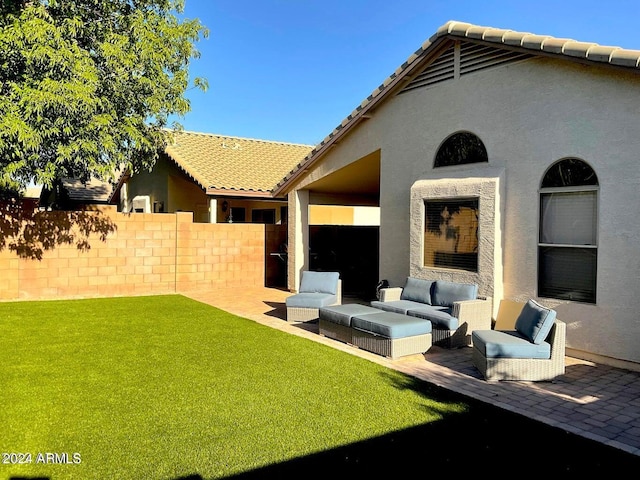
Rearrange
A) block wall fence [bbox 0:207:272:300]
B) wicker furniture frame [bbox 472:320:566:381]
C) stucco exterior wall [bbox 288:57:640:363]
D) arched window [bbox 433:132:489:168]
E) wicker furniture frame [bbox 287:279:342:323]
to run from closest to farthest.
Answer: wicker furniture frame [bbox 472:320:566:381] < stucco exterior wall [bbox 288:57:640:363] < arched window [bbox 433:132:489:168] < wicker furniture frame [bbox 287:279:342:323] < block wall fence [bbox 0:207:272:300]

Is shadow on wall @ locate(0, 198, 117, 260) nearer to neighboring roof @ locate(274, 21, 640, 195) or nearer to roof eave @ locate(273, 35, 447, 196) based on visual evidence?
roof eave @ locate(273, 35, 447, 196)

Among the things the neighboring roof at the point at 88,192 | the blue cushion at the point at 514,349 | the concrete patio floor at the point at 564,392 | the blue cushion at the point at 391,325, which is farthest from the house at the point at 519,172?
the neighboring roof at the point at 88,192

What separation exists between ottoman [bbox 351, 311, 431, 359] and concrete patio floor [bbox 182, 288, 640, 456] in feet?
0.50

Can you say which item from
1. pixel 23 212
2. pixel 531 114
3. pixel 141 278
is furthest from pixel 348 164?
pixel 23 212

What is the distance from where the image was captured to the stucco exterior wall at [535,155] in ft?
26.3

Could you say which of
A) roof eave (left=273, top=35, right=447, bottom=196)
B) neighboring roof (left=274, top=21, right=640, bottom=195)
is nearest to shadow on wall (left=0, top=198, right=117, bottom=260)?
roof eave (left=273, top=35, right=447, bottom=196)

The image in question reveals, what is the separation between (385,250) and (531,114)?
5252 millimetres

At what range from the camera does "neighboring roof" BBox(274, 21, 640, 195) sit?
303 inches

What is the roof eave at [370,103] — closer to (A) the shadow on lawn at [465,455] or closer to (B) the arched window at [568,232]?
(B) the arched window at [568,232]

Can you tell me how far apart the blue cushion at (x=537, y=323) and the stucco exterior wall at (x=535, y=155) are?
Result: 1515 millimetres

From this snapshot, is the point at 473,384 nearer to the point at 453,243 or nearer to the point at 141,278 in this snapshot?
the point at 453,243

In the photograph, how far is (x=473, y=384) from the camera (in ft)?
24.2

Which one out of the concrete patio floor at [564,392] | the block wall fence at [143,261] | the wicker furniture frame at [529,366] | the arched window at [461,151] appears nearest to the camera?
the concrete patio floor at [564,392]

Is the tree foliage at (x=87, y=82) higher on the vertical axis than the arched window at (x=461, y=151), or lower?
higher
